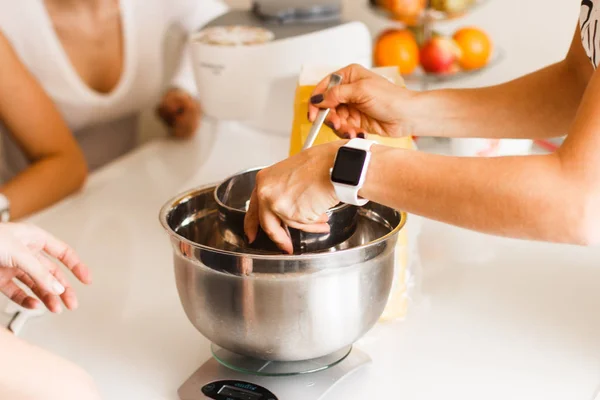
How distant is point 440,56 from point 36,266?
1.13 m

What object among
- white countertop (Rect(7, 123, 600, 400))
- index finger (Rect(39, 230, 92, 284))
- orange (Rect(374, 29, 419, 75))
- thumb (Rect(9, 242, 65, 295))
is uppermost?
orange (Rect(374, 29, 419, 75))

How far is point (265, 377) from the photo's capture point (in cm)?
95

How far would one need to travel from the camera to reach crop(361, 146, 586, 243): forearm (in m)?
0.75

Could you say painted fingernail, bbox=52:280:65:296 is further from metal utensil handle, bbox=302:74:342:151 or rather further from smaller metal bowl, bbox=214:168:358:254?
metal utensil handle, bbox=302:74:342:151

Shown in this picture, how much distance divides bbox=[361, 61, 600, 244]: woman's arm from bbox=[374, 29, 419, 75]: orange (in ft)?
3.13

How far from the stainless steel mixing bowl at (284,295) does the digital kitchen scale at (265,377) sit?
43 millimetres

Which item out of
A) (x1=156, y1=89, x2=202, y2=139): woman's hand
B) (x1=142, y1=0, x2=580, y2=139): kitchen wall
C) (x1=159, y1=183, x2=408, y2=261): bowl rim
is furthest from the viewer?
(x1=156, y1=89, x2=202, y2=139): woman's hand

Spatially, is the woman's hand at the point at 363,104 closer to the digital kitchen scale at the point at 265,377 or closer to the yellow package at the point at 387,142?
the yellow package at the point at 387,142

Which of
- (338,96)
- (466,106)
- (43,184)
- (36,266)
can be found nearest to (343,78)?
(338,96)

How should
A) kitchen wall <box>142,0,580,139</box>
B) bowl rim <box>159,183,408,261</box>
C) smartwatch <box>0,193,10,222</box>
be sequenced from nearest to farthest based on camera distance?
1. bowl rim <box>159,183,408,261</box>
2. smartwatch <box>0,193,10,222</box>
3. kitchen wall <box>142,0,580,139</box>

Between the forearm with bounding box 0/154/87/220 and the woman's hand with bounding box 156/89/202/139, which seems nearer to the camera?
the forearm with bounding box 0/154/87/220

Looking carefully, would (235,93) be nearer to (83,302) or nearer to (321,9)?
(321,9)

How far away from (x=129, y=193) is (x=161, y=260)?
0.34 meters

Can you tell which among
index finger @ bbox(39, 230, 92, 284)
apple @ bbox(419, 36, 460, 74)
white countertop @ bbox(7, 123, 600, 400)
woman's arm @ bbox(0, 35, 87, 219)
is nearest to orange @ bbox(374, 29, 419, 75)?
apple @ bbox(419, 36, 460, 74)
